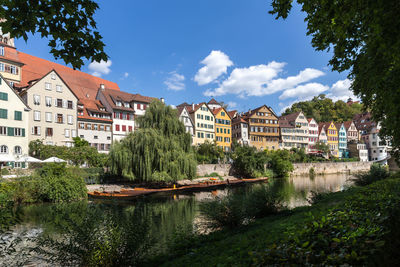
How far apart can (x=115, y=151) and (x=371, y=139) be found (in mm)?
80162

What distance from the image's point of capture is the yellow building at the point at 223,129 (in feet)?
193

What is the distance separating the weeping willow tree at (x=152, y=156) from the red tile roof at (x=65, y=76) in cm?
2356

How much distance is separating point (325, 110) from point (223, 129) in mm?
58937

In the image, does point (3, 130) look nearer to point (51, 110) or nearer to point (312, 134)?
point (51, 110)

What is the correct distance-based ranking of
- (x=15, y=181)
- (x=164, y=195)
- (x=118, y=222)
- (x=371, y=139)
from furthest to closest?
(x=371, y=139), (x=164, y=195), (x=15, y=181), (x=118, y=222)

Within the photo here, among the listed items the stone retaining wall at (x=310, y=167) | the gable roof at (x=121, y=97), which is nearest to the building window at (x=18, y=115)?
the gable roof at (x=121, y=97)

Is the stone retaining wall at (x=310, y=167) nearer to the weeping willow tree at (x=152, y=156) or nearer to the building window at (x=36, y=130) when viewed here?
the weeping willow tree at (x=152, y=156)

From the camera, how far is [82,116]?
39969mm

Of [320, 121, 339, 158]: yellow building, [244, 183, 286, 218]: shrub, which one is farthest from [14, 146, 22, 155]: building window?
[320, 121, 339, 158]: yellow building

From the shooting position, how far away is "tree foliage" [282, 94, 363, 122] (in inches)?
3829

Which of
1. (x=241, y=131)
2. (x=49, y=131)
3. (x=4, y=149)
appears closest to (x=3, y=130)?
(x=4, y=149)

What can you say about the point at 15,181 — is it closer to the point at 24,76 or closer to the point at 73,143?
the point at 73,143

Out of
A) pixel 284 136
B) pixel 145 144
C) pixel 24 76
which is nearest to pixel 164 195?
pixel 145 144

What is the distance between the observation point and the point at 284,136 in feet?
227
